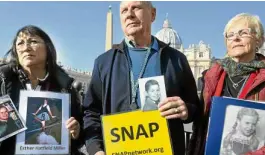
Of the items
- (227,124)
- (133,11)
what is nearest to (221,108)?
(227,124)

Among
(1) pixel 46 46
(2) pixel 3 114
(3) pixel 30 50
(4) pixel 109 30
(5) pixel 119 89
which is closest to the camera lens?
(2) pixel 3 114

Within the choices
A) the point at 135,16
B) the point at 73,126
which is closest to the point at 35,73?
the point at 73,126

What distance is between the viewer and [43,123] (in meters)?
2.55

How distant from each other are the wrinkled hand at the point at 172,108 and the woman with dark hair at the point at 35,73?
1.93ft

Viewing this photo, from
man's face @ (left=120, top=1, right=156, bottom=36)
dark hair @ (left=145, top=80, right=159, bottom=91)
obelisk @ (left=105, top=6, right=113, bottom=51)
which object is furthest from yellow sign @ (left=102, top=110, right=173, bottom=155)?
obelisk @ (left=105, top=6, right=113, bottom=51)

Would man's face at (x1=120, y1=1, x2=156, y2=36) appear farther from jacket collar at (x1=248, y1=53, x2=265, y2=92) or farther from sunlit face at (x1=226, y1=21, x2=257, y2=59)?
A: jacket collar at (x1=248, y1=53, x2=265, y2=92)

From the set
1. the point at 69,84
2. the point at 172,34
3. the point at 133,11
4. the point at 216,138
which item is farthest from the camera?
the point at 172,34

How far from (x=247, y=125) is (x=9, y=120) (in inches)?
54.3

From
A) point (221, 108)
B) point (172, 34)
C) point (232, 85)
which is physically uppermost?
point (172, 34)

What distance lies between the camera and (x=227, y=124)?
93.5 inches

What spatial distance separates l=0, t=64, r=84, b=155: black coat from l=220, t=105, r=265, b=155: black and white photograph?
939mm

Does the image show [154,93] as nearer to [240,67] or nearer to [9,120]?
[240,67]

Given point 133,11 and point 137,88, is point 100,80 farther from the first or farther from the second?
point 133,11

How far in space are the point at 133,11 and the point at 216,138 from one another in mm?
896
